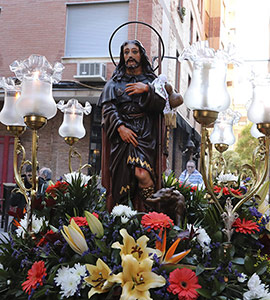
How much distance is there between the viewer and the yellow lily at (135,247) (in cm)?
269

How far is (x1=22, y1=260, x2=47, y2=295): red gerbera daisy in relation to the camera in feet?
9.19

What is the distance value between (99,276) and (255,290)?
0.93 m

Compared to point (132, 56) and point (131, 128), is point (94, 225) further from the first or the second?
point (132, 56)

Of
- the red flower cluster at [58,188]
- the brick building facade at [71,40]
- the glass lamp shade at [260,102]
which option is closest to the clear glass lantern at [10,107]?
the red flower cluster at [58,188]

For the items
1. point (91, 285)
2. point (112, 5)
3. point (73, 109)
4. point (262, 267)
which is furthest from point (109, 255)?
point (112, 5)

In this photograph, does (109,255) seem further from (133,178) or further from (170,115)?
(170,115)

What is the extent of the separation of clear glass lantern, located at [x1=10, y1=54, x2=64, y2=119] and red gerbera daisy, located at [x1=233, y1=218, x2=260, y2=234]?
1651mm

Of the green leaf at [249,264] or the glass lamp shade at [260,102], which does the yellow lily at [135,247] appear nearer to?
the green leaf at [249,264]

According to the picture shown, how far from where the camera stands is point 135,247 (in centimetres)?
271

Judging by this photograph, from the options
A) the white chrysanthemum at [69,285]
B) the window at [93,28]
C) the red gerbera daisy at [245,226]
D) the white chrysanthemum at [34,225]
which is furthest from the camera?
the window at [93,28]

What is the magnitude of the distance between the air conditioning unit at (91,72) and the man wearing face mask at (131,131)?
777 centimetres

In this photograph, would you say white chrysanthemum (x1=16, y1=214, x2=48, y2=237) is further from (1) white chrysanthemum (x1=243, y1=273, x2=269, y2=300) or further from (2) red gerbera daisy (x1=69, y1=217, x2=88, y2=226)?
(1) white chrysanthemum (x1=243, y1=273, x2=269, y2=300)

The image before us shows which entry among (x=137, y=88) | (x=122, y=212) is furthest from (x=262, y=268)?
(x=137, y=88)

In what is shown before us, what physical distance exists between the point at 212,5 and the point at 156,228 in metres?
26.0
